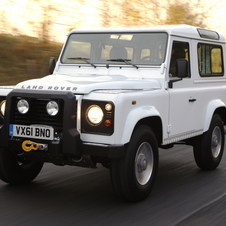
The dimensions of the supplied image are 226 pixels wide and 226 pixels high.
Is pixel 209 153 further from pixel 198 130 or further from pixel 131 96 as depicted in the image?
pixel 131 96

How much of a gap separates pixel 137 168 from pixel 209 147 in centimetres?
198

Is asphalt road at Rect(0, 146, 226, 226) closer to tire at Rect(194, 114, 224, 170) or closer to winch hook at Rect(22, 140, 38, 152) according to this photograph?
tire at Rect(194, 114, 224, 170)

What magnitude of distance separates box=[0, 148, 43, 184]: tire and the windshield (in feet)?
5.05

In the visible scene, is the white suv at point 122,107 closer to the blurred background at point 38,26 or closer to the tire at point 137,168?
the tire at point 137,168

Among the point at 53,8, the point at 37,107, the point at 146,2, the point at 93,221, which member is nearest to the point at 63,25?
the point at 53,8

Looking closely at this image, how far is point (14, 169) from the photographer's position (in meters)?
5.61

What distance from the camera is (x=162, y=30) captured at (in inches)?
235

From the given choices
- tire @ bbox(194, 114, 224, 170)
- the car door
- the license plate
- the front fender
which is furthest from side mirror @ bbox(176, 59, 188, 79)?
the license plate

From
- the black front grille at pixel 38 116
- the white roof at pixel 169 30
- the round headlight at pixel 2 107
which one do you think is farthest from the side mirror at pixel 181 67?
the round headlight at pixel 2 107

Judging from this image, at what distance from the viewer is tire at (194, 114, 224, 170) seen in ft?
21.8

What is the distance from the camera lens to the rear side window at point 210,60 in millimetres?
6699

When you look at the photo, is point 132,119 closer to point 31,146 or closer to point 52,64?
point 31,146

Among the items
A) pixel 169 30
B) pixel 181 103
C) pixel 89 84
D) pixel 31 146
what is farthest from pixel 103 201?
pixel 169 30

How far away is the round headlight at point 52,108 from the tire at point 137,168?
0.77 m
